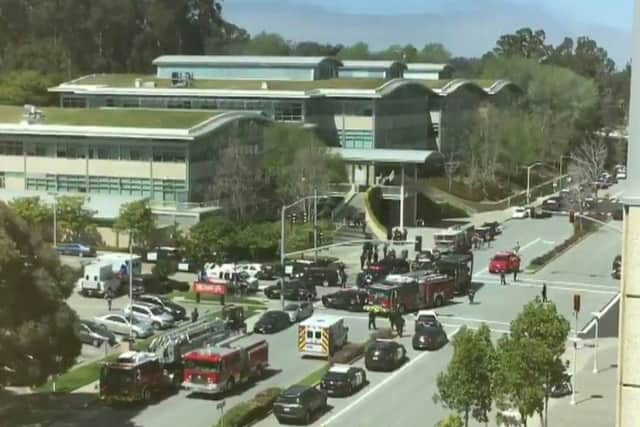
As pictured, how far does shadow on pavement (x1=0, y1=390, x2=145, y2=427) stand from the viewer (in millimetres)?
10156

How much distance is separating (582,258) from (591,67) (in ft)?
104

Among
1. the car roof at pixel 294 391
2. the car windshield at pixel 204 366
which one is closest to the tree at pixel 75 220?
the car windshield at pixel 204 366

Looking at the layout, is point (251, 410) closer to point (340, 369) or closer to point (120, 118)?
point (340, 369)

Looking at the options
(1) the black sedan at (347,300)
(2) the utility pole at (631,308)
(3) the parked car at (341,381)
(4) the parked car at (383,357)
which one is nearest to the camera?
(2) the utility pole at (631,308)

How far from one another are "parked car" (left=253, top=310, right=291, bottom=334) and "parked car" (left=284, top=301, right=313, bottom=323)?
20 cm

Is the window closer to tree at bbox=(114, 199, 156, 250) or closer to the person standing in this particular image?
tree at bbox=(114, 199, 156, 250)

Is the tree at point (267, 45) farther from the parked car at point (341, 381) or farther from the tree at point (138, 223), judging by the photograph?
the parked car at point (341, 381)

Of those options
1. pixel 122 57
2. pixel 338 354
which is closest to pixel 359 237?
pixel 338 354

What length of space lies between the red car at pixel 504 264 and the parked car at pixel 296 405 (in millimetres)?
9454

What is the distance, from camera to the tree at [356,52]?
5070 cm

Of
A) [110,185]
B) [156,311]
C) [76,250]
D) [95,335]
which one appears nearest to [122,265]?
[76,250]

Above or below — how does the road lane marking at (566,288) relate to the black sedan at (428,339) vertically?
below

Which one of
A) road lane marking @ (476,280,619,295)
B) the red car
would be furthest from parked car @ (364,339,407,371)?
the red car

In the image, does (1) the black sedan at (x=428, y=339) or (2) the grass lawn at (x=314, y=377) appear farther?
(1) the black sedan at (x=428, y=339)
